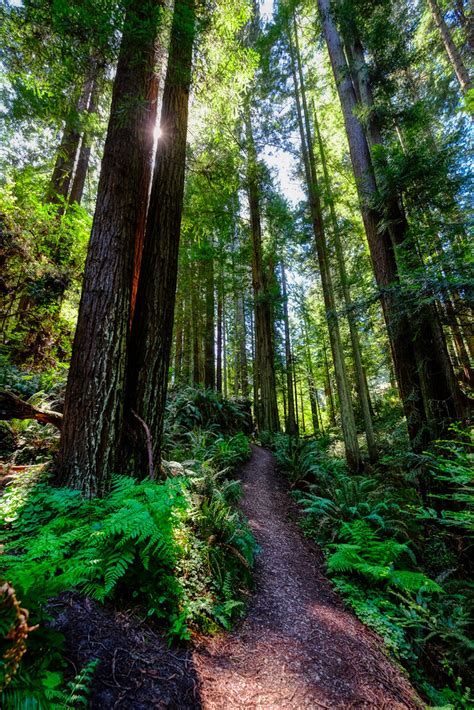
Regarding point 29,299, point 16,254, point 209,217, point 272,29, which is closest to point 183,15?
point 209,217

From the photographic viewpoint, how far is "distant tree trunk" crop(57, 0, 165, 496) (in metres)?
2.78

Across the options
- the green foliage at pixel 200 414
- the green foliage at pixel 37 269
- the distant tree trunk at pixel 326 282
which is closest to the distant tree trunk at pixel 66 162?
the green foliage at pixel 37 269

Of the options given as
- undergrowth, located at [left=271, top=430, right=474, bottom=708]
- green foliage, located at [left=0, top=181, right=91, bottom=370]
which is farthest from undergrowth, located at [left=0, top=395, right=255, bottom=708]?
green foliage, located at [left=0, top=181, right=91, bottom=370]

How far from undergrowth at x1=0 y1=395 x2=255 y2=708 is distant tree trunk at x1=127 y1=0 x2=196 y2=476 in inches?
32.7

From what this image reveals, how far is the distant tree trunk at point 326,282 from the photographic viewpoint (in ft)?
26.3

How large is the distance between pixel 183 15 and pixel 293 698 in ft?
21.7

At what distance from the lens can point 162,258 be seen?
140 inches

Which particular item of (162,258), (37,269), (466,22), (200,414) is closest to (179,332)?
(200,414)

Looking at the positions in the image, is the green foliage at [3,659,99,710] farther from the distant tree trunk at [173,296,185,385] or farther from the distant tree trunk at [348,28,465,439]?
the distant tree trunk at [173,296,185,385]

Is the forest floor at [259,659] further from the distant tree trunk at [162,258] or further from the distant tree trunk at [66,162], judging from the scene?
the distant tree trunk at [66,162]

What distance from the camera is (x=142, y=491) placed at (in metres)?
2.54

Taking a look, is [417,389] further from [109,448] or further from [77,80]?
[77,80]

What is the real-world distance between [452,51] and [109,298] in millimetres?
12797

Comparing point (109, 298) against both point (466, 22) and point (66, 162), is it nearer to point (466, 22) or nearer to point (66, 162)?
point (66, 162)
